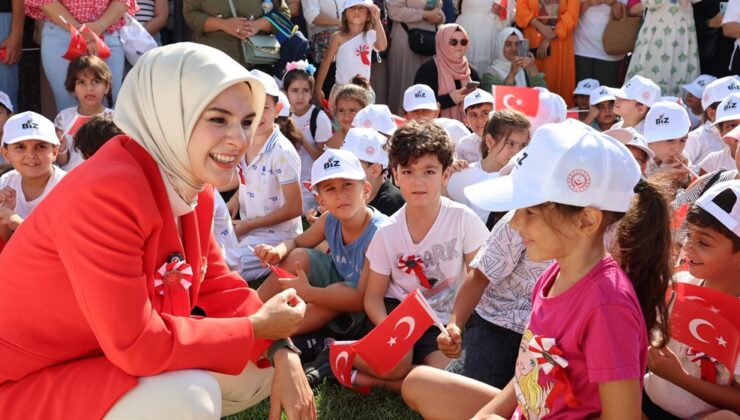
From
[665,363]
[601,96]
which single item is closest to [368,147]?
[665,363]

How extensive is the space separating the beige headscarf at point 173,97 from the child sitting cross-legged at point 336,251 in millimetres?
1677

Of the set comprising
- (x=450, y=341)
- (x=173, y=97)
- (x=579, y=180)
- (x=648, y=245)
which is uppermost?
(x=173, y=97)

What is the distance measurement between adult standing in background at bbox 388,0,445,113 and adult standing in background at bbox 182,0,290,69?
181 centimetres

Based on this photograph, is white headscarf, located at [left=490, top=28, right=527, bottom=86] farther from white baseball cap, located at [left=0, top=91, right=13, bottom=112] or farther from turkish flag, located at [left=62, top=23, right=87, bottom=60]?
white baseball cap, located at [left=0, top=91, right=13, bottom=112]

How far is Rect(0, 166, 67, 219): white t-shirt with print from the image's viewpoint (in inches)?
185

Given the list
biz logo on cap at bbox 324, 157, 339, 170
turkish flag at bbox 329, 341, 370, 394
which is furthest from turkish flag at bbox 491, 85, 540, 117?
turkish flag at bbox 329, 341, 370, 394

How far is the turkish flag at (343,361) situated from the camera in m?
3.44

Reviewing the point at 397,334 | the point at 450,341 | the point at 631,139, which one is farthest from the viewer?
the point at 631,139

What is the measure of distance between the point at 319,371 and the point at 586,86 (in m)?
5.98

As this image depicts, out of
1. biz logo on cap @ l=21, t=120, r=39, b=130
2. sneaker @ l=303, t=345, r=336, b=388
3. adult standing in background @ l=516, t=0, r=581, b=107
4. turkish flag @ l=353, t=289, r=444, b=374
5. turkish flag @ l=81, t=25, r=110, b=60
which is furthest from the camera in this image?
adult standing in background @ l=516, t=0, r=581, b=107

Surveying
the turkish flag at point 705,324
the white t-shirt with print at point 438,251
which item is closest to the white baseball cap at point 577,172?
the turkish flag at point 705,324

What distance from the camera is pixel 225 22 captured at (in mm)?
7156

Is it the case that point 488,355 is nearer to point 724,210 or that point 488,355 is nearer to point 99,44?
point 724,210

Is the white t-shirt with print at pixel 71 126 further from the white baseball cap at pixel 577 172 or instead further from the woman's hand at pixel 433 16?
the white baseball cap at pixel 577 172
